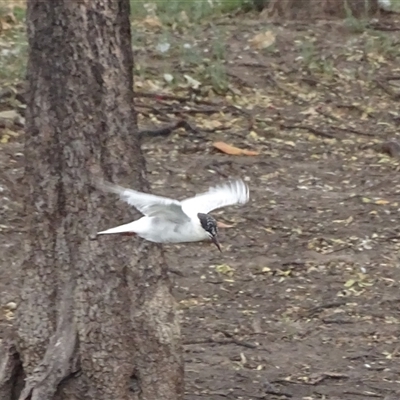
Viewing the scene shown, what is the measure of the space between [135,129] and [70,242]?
478 mm

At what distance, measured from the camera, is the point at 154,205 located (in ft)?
10.8

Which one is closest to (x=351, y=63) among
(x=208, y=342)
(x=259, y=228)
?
(x=259, y=228)

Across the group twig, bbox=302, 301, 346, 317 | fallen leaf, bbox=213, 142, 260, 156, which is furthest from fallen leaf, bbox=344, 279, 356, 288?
fallen leaf, bbox=213, 142, 260, 156

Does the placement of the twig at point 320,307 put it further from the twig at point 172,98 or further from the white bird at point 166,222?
the twig at point 172,98

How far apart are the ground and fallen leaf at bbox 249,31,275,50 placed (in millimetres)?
37

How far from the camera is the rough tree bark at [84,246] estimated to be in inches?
144

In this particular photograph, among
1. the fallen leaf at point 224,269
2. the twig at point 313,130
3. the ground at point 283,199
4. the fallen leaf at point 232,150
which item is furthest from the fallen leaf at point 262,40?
the fallen leaf at point 224,269

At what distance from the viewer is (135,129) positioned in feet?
12.6

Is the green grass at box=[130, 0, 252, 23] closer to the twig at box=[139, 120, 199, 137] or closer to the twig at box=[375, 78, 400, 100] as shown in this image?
the twig at box=[375, 78, 400, 100]

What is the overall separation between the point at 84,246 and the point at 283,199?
3.25 m

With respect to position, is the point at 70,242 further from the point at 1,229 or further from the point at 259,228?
the point at 259,228

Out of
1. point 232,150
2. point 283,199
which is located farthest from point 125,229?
point 232,150

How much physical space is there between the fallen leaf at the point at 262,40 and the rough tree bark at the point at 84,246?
19.4 ft

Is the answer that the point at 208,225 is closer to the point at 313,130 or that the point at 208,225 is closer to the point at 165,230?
the point at 165,230
